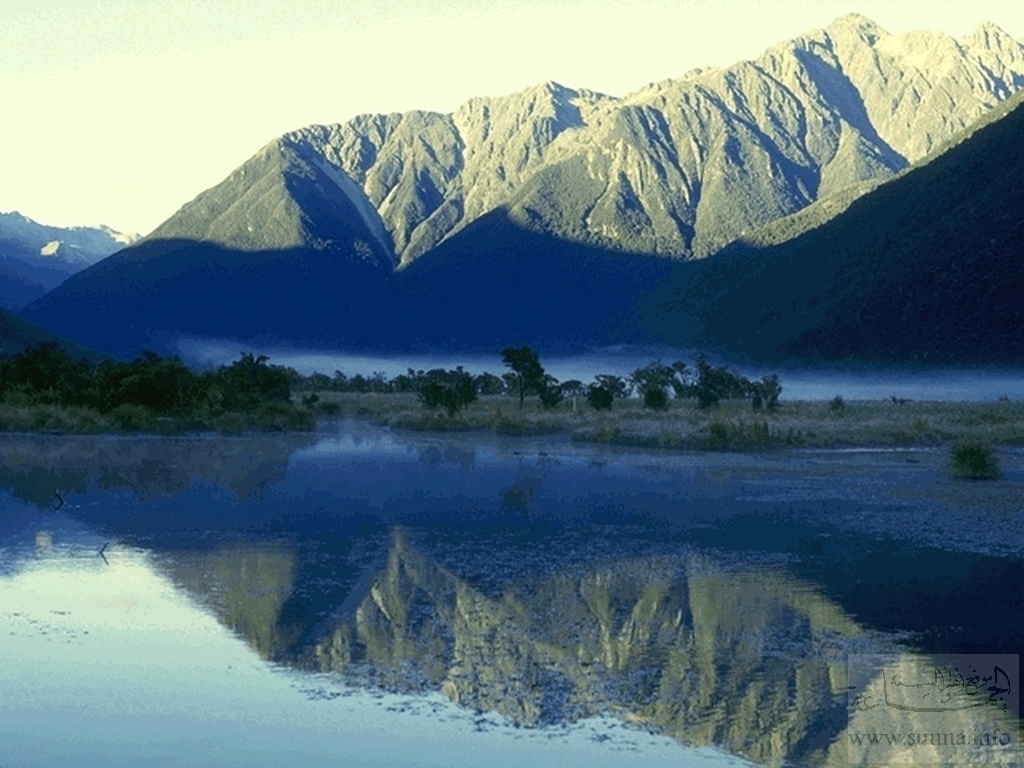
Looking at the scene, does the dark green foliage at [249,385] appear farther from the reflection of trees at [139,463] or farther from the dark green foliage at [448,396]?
the reflection of trees at [139,463]

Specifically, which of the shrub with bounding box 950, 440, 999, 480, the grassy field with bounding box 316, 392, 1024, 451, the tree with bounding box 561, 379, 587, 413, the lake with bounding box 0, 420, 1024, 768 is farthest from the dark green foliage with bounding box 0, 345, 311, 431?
the shrub with bounding box 950, 440, 999, 480

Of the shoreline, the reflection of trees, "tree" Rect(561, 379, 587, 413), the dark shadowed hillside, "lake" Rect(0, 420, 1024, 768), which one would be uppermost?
the dark shadowed hillside

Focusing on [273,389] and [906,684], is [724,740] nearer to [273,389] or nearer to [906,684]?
[906,684]

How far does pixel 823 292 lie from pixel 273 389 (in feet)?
233

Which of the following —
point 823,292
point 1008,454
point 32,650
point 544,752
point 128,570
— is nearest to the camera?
point 544,752

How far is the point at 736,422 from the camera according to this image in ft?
189

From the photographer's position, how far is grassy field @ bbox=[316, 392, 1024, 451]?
5066 cm

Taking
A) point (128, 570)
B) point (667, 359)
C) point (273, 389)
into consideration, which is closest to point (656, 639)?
point (128, 570)

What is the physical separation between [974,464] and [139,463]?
873 inches

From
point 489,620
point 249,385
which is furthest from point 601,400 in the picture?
point 489,620

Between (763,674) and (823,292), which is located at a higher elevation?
Result: (823,292)

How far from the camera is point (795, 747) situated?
12141mm

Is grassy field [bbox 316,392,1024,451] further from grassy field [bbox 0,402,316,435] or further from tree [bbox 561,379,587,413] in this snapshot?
grassy field [bbox 0,402,316,435]

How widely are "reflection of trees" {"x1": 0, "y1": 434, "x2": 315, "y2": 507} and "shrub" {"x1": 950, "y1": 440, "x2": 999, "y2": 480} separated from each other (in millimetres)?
17324
